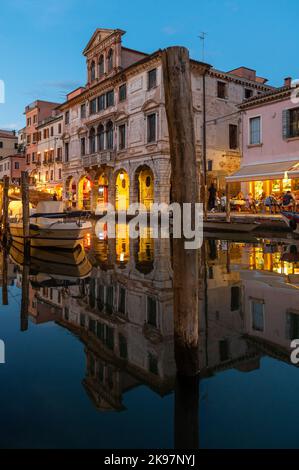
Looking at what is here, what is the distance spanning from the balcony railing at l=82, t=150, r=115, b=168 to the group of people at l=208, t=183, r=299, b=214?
1009 centimetres

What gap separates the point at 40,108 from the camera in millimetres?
53938

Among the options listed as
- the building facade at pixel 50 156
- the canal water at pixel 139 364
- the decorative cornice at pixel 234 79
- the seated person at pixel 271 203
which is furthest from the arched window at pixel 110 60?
the canal water at pixel 139 364

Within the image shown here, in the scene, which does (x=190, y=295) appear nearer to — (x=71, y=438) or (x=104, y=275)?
(x=71, y=438)

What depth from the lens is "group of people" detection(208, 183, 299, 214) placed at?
20.4 meters

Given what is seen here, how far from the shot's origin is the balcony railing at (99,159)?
114 ft

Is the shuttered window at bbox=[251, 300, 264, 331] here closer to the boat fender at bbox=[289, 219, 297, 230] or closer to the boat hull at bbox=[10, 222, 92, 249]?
the boat hull at bbox=[10, 222, 92, 249]

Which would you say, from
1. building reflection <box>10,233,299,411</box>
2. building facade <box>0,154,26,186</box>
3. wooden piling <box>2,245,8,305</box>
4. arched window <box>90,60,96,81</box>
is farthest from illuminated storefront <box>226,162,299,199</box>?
building facade <box>0,154,26,186</box>

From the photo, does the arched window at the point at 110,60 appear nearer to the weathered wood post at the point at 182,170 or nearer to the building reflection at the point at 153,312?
the building reflection at the point at 153,312

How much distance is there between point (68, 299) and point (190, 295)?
4360 millimetres

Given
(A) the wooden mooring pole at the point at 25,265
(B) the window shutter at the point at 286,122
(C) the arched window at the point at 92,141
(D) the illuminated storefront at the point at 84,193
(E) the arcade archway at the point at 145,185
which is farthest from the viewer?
(D) the illuminated storefront at the point at 84,193

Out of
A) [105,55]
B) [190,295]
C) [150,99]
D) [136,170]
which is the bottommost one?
[190,295]

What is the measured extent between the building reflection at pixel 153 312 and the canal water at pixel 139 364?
0.02 meters

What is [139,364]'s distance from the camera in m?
4.49
